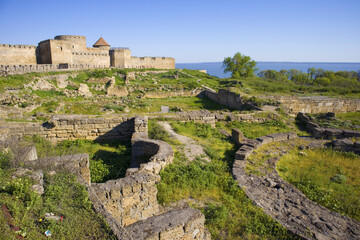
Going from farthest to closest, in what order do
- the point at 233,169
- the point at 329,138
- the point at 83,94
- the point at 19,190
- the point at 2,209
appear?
the point at 83,94
the point at 329,138
the point at 233,169
the point at 19,190
the point at 2,209

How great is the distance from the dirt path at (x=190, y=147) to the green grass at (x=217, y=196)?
25cm

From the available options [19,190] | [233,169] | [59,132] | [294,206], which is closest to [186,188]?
[233,169]

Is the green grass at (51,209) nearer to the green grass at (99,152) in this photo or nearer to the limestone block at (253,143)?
the green grass at (99,152)

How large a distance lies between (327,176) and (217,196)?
3.83m

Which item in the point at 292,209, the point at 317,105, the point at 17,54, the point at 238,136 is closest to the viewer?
the point at 292,209

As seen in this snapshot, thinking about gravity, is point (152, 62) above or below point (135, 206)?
above

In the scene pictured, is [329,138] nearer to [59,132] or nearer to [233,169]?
[233,169]

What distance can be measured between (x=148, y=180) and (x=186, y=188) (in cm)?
130

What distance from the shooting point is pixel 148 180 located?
5.35 metres

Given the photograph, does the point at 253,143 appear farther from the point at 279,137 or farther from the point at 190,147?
the point at 190,147

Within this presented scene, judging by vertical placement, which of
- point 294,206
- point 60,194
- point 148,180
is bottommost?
point 294,206

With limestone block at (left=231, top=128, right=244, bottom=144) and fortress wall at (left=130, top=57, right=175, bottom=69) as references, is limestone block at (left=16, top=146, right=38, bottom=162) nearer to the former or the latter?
limestone block at (left=231, top=128, right=244, bottom=144)

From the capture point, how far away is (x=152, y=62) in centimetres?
4941

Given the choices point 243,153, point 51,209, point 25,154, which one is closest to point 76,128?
point 25,154
